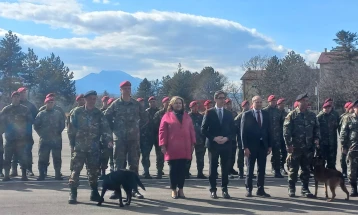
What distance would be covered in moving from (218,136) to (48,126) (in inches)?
191

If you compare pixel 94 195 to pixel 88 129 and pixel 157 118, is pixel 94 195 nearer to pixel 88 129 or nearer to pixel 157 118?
pixel 88 129

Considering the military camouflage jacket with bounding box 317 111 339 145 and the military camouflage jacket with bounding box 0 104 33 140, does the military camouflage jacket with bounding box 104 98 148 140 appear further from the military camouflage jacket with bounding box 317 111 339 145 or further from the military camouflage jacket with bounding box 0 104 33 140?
the military camouflage jacket with bounding box 317 111 339 145

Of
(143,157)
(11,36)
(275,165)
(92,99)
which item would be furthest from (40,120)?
(11,36)

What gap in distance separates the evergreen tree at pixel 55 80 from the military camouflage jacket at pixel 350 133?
5308 centimetres

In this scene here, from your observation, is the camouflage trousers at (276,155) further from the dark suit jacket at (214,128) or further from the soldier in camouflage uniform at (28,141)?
the soldier in camouflage uniform at (28,141)

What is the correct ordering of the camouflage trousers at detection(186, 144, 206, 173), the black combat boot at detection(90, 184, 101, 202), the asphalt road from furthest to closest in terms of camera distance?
the camouflage trousers at detection(186, 144, 206, 173), the black combat boot at detection(90, 184, 101, 202), the asphalt road

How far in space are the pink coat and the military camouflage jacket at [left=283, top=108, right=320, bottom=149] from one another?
79.8 inches

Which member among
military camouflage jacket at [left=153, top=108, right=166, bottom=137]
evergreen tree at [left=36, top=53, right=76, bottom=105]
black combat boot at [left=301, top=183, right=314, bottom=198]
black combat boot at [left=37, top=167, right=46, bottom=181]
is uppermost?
evergreen tree at [left=36, top=53, right=76, bottom=105]

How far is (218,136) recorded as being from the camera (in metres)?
9.88

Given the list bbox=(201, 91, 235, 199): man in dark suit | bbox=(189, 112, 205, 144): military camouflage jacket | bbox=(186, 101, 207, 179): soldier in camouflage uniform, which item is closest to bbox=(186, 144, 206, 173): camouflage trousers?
bbox=(186, 101, 207, 179): soldier in camouflage uniform

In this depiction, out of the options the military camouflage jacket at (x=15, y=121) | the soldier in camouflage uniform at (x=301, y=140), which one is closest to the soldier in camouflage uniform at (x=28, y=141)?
the military camouflage jacket at (x=15, y=121)

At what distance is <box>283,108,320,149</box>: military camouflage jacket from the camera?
9922mm

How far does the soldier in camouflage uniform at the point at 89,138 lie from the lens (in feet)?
30.8

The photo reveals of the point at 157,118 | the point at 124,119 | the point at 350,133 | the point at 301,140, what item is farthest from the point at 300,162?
the point at 157,118
